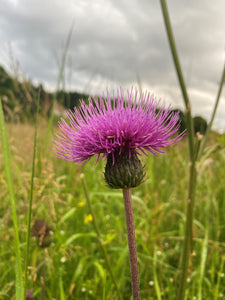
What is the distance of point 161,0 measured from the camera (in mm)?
738

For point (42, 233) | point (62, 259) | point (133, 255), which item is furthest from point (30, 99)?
point (133, 255)

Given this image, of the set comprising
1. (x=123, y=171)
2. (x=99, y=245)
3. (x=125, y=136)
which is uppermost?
(x=125, y=136)

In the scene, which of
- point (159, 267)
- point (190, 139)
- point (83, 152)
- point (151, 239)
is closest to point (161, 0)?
point (190, 139)

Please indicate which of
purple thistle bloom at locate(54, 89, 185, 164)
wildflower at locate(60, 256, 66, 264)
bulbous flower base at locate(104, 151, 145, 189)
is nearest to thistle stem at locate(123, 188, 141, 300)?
bulbous flower base at locate(104, 151, 145, 189)

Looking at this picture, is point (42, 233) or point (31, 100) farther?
point (31, 100)

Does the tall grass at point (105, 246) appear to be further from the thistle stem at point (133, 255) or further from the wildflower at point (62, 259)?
the thistle stem at point (133, 255)

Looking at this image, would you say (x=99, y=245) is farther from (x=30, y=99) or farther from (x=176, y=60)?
(x=176, y=60)

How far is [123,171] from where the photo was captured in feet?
3.48

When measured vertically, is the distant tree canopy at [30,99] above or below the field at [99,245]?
above

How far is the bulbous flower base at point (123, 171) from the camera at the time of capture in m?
1.06

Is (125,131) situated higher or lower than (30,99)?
lower

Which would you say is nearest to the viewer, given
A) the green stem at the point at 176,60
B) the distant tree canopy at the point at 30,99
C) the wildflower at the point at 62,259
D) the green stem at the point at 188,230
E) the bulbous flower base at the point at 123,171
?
the green stem at the point at 176,60

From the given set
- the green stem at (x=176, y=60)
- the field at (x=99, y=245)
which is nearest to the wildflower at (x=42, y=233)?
the field at (x=99, y=245)

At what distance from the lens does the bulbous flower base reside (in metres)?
1.06
